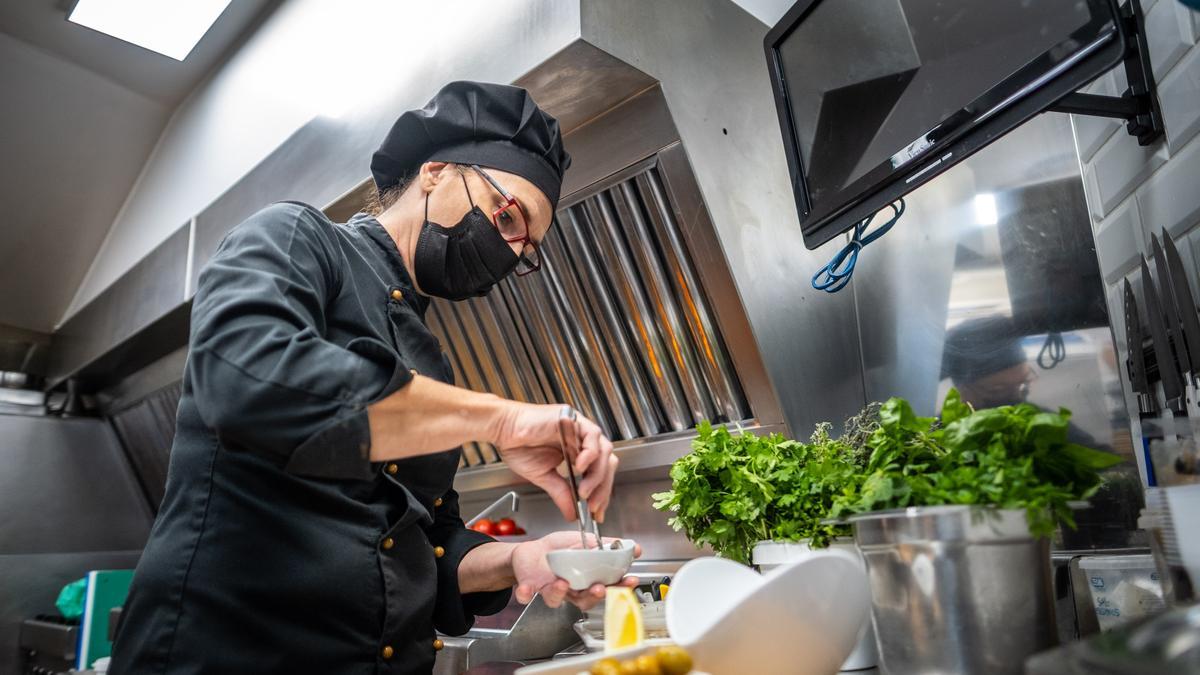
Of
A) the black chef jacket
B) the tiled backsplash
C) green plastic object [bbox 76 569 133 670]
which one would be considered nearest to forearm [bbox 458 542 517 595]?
the black chef jacket

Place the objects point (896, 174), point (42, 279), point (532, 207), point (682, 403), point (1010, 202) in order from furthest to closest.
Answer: point (42, 279) → point (682, 403) → point (1010, 202) → point (532, 207) → point (896, 174)

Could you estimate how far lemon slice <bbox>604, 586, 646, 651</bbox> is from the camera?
0.84 meters

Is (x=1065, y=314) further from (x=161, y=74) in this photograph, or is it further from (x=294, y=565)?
(x=161, y=74)

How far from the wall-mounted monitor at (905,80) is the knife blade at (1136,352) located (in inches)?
14.9

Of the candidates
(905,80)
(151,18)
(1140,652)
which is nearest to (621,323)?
(905,80)

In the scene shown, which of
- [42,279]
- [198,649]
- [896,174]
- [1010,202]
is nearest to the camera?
[198,649]

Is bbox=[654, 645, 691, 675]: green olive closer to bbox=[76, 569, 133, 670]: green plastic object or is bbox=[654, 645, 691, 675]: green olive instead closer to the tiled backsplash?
the tiled backsplash

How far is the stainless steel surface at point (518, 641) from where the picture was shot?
1671 mm

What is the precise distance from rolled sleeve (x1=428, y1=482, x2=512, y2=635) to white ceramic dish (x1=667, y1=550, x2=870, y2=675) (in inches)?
27.4

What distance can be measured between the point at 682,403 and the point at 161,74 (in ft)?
9.88

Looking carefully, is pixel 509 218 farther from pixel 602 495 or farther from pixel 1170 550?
pixel 1170 550

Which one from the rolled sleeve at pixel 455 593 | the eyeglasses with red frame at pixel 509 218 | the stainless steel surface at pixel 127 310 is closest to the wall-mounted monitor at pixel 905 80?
the eyeglasses with red frame at pixel 509 218

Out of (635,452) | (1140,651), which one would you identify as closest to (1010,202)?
(635,452)

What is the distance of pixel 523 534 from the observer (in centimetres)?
276
